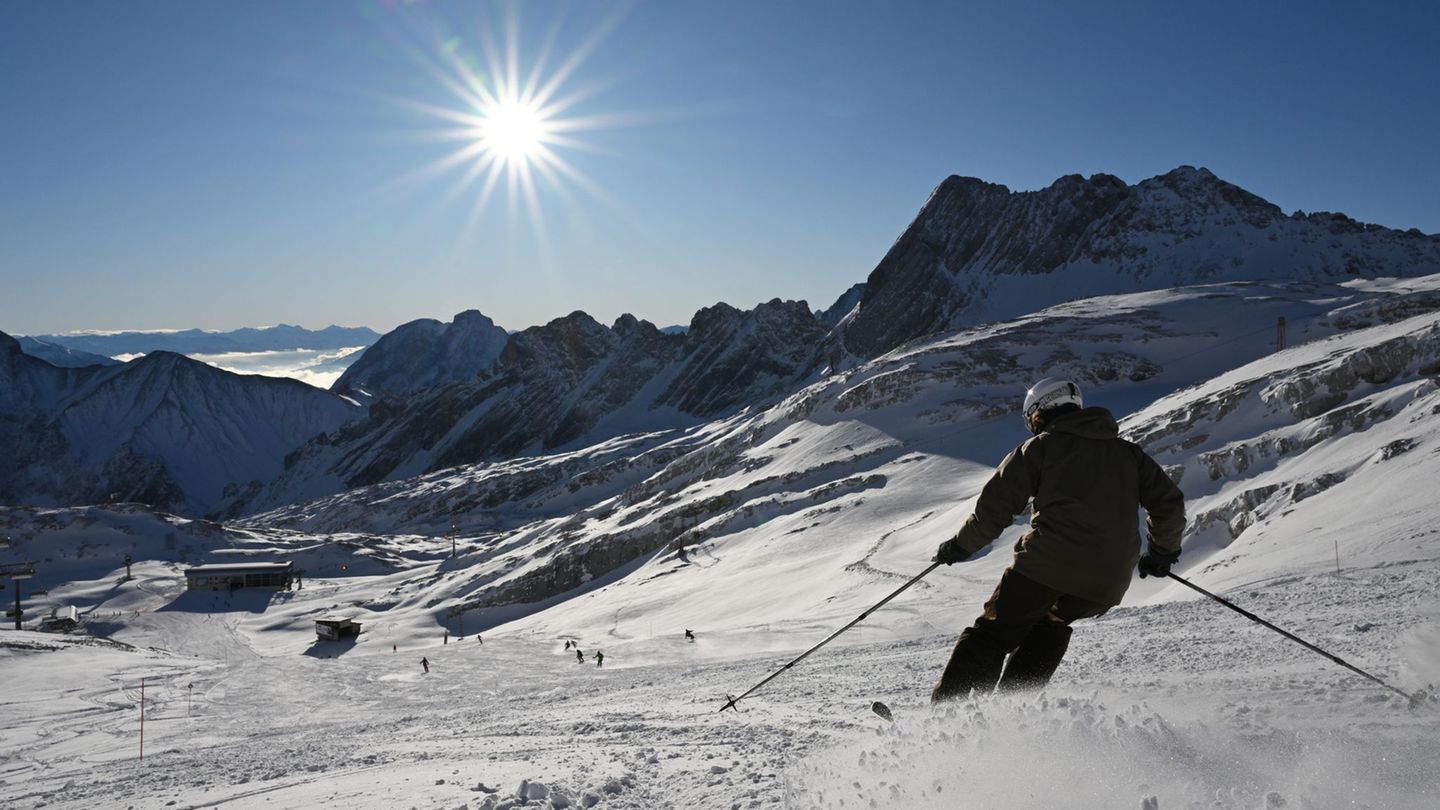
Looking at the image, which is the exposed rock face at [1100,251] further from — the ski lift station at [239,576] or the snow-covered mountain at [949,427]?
the ski lift station at [239,576]

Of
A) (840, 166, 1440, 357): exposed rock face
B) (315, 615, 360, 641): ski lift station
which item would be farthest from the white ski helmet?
(840, 166, 1440, 357): exposed rock face

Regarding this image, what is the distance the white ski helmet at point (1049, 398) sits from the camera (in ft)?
18.9

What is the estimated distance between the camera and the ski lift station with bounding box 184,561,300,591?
7594cm

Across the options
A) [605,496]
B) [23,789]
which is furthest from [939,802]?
[605,496]

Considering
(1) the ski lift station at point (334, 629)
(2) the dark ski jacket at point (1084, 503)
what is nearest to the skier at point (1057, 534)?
(2) the dark ski jacket at point (1084, 503)

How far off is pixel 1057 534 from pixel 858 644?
1228 cm

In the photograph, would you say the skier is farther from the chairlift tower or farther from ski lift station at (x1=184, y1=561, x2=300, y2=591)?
ski lift station at (x1=184, y1=561, x2=300, y2=591)

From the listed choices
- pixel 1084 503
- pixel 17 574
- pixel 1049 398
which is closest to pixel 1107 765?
pixel 1084 503

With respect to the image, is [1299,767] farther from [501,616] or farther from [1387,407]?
[501,616]

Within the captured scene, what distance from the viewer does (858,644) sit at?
669 inches

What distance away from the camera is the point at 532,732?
35.6ft

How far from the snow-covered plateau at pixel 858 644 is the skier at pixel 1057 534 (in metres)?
0.35

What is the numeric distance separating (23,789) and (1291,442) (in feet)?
115

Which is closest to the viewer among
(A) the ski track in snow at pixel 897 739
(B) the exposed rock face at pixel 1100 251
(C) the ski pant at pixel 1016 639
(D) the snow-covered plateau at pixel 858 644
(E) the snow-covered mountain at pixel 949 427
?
(A) the ski track in snow at pixel 897 739
